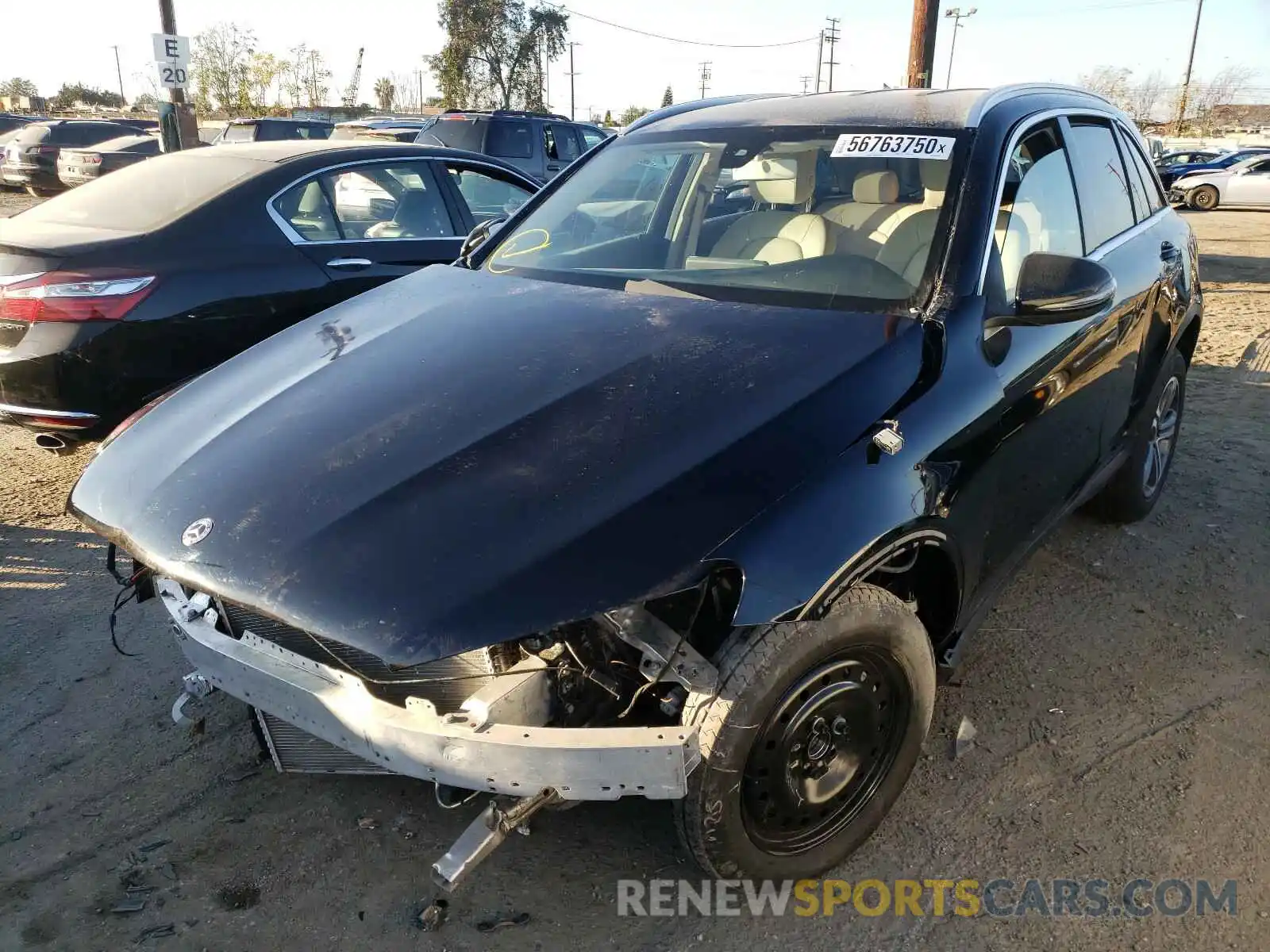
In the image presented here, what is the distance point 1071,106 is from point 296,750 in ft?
11.4

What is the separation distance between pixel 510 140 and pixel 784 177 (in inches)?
455

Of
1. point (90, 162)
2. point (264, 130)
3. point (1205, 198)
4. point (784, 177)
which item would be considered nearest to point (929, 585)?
point (784, 177)

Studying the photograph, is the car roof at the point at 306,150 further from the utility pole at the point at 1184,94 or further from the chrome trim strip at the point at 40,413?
the utility pole at the point at 1184,94

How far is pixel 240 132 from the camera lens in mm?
17469

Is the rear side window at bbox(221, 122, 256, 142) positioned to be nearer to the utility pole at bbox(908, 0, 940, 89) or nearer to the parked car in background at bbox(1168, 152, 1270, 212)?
the utility pole at bbox(908, 0, 940, 89)

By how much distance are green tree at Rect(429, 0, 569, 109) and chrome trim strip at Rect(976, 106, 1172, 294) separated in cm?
4816

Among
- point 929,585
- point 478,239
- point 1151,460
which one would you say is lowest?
point 1151,460

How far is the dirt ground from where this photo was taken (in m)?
2.27

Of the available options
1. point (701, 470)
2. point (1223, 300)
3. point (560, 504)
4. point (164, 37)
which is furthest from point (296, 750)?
point (164, 37)

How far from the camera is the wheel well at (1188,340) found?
4.43 metres

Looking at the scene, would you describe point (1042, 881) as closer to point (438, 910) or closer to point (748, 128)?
point (438, 910)

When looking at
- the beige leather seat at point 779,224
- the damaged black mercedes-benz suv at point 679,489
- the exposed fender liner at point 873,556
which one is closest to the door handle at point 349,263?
the damaged black mercedes-benz suv at point 679,489

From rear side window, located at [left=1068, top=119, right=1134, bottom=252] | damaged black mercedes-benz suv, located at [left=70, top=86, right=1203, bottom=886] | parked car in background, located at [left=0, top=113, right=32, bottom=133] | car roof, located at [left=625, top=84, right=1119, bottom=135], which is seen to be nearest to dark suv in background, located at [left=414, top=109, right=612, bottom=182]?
car roof, located at [left=625, top=84, right=1119, bottom=135]

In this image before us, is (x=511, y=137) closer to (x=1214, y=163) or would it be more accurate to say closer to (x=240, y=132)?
(x=240, y=132)
